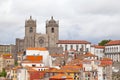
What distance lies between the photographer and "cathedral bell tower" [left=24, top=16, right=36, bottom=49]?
134 meters

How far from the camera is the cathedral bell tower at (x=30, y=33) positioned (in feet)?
441

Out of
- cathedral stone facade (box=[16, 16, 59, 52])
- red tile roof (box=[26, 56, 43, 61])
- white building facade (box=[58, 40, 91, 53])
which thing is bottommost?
red tile roof (box=[26, 56, 43, 61])

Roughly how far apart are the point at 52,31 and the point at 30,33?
6.00 m

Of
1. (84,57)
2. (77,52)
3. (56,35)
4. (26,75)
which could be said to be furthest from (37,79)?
(56,35)

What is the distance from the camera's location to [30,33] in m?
136

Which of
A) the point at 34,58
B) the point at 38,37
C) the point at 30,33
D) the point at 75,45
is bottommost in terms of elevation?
the point at 34,58

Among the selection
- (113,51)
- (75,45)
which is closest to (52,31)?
(75,45)

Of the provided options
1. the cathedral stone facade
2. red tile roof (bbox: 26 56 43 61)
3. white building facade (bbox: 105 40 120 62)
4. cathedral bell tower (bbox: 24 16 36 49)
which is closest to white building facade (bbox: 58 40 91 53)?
the cathedral stone facade

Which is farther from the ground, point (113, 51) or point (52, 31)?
point (52, 31)

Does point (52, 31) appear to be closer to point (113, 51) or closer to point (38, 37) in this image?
point (38, 37)

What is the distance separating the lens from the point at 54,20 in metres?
137

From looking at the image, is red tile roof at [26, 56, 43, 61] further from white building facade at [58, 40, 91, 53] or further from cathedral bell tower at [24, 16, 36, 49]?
cathedral bell tower at [24, 16, 36, 49]

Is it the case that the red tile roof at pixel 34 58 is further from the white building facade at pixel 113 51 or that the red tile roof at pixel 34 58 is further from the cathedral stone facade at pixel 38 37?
A: the white building facade at pixel 113 51

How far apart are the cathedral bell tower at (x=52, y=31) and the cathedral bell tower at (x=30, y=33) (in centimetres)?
385
